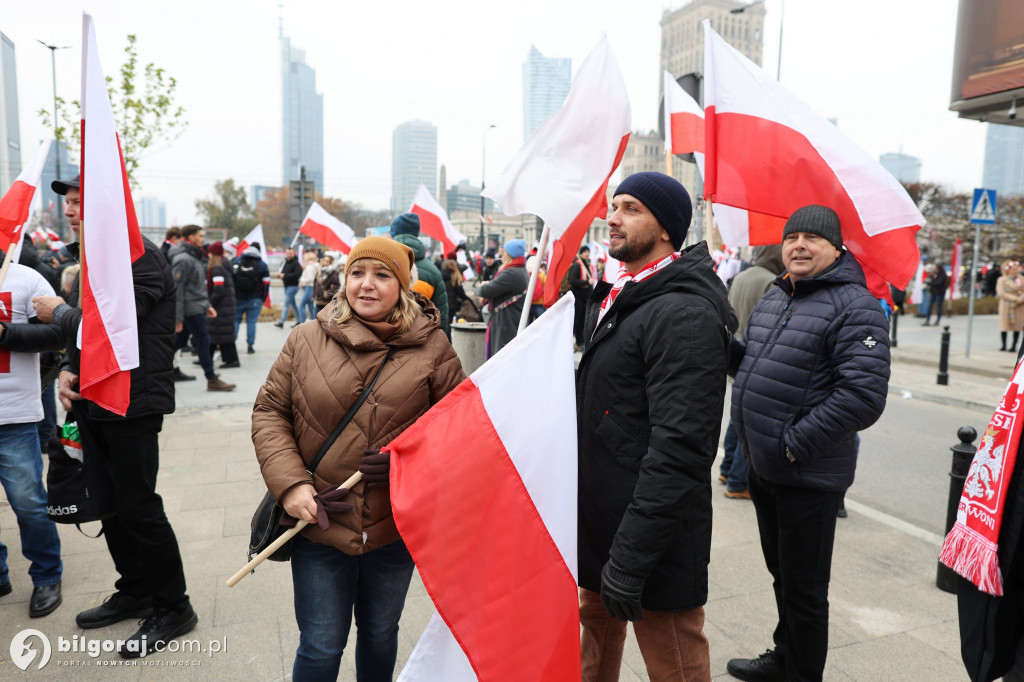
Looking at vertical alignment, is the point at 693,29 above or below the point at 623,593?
above

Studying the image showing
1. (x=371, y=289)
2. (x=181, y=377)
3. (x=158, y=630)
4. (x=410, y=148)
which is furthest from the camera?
(x=410, y=148)

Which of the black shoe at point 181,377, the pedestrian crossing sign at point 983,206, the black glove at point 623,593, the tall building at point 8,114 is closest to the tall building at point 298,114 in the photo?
the tall building at point 8,114

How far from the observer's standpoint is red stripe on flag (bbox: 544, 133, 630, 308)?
9.56 feet

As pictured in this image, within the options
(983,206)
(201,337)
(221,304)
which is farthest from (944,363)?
(221,304)

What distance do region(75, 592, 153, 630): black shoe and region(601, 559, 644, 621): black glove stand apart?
2497 mm

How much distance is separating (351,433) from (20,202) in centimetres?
283

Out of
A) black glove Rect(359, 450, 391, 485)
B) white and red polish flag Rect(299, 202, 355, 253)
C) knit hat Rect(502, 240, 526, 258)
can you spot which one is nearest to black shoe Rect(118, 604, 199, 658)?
black glove Rect(359, 450, 391, 485)

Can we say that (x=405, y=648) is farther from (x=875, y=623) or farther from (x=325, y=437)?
(x=875, y=623)

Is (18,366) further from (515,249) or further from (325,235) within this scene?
(325,235)

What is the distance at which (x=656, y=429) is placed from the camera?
209 cm

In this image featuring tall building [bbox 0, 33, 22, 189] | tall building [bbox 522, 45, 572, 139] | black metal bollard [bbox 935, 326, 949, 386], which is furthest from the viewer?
tall building [bbox 522, 45, 572, 139]

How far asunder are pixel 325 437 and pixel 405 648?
1489 millimetres

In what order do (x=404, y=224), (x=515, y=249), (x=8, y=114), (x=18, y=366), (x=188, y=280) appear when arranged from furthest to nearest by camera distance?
(x=8, y=114), (x=188, y=280), (x=515, y=249), (x=404, y=224), (x=18, y=366)

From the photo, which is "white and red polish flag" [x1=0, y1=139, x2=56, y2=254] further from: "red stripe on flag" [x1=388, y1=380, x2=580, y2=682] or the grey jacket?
the grey jacket
